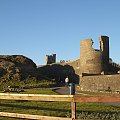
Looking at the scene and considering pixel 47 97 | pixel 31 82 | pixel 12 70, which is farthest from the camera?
pixel 12 70

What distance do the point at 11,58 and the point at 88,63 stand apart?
14539 mm

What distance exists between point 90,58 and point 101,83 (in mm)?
16044

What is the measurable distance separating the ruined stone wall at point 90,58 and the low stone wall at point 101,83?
10978 mm

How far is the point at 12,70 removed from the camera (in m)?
55.2

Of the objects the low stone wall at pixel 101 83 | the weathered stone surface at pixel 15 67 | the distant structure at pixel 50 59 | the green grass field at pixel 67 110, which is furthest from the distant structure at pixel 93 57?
the green grass field at pixel 67 110

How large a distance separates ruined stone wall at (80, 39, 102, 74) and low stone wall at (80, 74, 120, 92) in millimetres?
10978

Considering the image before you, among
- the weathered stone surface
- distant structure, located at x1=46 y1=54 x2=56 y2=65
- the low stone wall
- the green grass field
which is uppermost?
distant structure, located at x1=46 y1=54 x2=56 y2=65

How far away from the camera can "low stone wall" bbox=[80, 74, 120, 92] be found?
4234cm

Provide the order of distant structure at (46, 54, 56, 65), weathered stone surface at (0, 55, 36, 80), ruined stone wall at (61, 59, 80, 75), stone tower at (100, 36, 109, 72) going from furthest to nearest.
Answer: distant structure at (46, 54, 56, 65) < ruined stone wall at (61, 59, 80, 75) < stone tower at (100, 36, 109, 72) < weathered stone surface at (0, 55, 36, 80)

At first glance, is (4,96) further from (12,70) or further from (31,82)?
(12,70)

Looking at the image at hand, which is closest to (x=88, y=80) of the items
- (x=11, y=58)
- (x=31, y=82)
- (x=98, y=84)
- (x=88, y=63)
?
(x=98, y=84)

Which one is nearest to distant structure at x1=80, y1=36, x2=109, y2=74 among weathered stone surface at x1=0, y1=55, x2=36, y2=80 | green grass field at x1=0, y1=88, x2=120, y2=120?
weathered stone surface at x1=0, y1=55, x2=36, y2=80

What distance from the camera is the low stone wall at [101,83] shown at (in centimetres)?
4234

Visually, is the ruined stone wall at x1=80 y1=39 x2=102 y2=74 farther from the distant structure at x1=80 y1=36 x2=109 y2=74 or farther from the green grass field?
the green grass field
